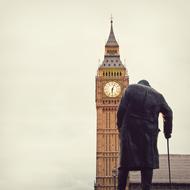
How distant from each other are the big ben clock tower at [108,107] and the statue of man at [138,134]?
106990mm

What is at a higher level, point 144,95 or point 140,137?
point 144,95

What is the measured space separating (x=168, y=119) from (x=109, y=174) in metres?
107

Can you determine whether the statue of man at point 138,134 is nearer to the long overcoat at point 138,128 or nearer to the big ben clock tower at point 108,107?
the long overcoat at point 138,128

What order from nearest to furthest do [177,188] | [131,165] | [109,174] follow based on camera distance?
[131,165]
[177,188]
[109,174]

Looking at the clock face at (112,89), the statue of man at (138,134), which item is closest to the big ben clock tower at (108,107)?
the clock face at (112,89)

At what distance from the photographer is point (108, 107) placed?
12662 cm

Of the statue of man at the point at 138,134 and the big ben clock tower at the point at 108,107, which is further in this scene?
the big ben clock tower at the point at 108,107

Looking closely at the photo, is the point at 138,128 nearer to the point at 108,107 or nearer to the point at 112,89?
the point at 112,89

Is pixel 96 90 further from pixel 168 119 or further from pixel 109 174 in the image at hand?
pixel 168 119

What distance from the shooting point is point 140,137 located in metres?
16.2

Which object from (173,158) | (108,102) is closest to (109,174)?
(108,102)

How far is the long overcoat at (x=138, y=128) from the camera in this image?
16.2 meters

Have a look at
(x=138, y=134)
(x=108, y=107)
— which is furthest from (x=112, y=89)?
(x=138, y=134)

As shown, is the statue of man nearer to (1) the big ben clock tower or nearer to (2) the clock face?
(1) the big ben clock tower
